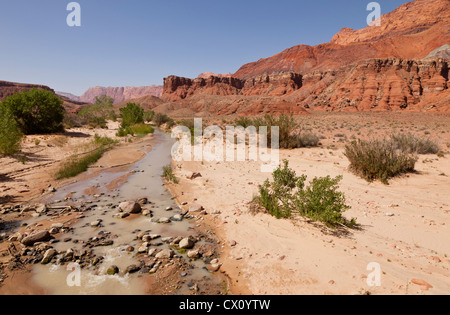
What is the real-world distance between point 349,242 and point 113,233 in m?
5.82

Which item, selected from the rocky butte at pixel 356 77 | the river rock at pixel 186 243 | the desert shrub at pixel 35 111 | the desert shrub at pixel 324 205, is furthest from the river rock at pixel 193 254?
the rocky butte at pixel 356 77

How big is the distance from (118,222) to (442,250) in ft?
25.9

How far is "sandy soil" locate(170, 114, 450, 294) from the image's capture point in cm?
397

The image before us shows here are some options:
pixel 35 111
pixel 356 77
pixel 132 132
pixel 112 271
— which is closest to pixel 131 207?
pixel 112 271

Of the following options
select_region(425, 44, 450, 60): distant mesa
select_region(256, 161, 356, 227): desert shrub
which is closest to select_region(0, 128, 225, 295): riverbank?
select_region(256, 161, 356, 227): desert shrub

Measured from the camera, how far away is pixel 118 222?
695cm

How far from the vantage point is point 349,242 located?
5121mm

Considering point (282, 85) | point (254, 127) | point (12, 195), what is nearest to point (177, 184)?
point (12, 195)

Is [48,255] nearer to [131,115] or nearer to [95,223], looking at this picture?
[95,223]

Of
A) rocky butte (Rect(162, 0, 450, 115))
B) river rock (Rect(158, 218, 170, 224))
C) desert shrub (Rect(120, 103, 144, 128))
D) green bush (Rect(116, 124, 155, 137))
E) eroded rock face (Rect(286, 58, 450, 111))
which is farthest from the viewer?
rocky butte (Rect(162, 0, 450, 115))

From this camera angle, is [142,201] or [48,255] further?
[142,201]

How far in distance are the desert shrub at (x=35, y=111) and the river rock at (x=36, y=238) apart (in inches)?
865

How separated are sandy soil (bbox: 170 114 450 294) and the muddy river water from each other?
0.81m

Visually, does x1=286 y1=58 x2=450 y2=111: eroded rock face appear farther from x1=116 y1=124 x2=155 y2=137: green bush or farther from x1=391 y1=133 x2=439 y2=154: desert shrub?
x1=116 y1=124 x2=155 y2=137: green bush
